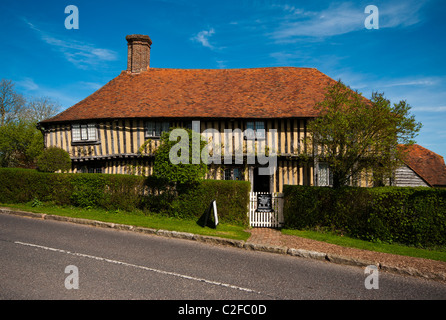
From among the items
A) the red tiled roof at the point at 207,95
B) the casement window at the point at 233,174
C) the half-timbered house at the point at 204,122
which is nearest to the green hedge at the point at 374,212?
the half-timbered house at the point at 204,122

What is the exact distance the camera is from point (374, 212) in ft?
28.3

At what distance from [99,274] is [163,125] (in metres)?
11.3

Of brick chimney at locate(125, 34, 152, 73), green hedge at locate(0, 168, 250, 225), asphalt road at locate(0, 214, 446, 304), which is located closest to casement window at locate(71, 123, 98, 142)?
green hedge at locate(0, 168, 250, 225)

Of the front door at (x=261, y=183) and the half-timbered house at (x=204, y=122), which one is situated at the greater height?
the half-timbered house at (x=204, y=122)

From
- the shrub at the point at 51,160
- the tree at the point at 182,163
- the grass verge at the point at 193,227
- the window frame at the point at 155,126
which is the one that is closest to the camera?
the grass verge at the point at 193,227

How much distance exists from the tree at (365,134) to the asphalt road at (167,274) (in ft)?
13.1

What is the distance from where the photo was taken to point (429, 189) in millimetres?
8070

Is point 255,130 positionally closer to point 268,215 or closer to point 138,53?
A: point 268,215

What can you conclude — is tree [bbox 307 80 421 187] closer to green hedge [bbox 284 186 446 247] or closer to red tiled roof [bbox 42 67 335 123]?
green hedge [bbox 284 186 446 247]

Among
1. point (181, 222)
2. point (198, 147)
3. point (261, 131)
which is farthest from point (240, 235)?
point (261, 131)

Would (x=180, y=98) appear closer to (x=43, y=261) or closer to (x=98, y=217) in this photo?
(x=98, y=217)

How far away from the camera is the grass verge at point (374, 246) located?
727cm

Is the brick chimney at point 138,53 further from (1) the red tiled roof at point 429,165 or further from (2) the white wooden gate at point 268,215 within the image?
(1) the red tiled roof at point 429,165
